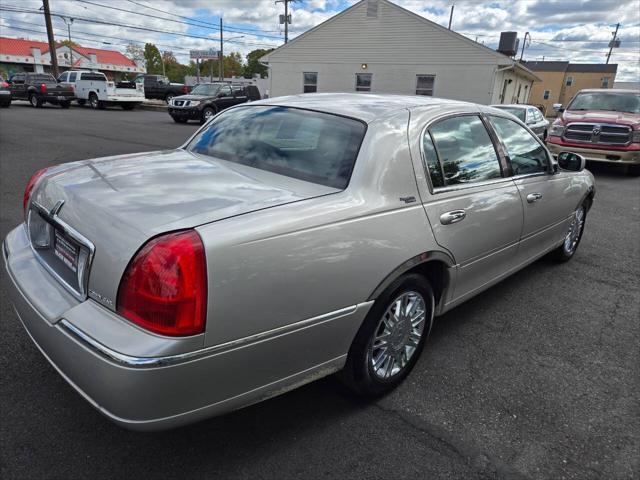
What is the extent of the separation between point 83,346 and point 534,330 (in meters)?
3.12

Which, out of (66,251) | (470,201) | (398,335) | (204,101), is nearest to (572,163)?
(470,201)

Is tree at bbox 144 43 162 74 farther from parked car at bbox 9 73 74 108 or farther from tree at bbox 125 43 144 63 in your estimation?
parked car at bbox 9 73 74 108

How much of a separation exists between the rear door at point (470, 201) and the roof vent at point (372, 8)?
24.2 metres

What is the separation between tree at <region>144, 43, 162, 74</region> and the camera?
103812mm

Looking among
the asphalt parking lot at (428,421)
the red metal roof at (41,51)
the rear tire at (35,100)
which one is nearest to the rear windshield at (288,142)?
the asphalt parking lot at (428,421)

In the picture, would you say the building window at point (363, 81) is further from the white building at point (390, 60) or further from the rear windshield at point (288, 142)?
the rear windshield at point (288, 142)

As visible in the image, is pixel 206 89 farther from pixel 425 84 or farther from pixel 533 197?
pixel 533 197

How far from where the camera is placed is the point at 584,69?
66.9 meters

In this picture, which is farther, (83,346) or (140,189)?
(140,189)

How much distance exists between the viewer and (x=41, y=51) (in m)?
75.9

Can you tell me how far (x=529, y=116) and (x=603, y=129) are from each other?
3.67 m

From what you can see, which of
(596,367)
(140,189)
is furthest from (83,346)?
(596,367)

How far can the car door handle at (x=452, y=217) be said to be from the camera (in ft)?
8.78

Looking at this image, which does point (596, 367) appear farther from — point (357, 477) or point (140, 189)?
point (140, 189)
